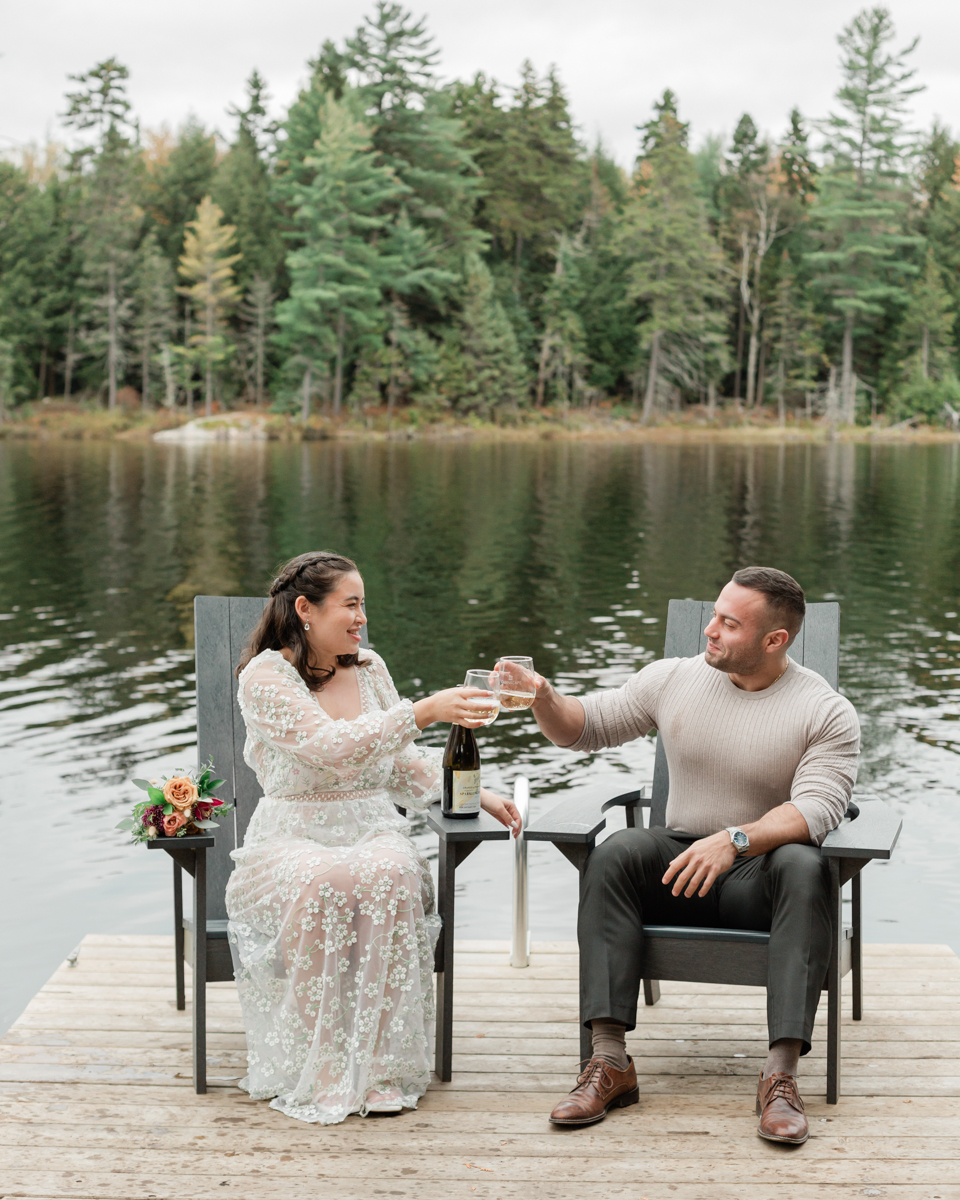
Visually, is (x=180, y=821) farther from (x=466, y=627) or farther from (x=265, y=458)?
(x=265, y=458)

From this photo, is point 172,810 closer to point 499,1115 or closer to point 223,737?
point 223,737

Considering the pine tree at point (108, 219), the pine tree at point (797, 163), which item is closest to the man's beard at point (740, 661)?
the pine tree at point (108, 219)

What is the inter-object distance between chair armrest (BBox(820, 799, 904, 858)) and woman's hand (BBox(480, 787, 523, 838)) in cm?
69

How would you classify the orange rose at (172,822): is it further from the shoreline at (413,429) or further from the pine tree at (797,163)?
the pine tree at (797,163)

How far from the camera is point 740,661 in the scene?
9.95 ft

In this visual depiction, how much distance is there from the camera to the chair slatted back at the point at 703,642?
356 cm

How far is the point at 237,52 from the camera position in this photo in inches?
1967

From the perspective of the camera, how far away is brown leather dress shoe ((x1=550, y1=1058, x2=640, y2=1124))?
266cm

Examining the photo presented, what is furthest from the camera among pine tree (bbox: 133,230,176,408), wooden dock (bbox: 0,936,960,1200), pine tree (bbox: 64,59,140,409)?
pine tree (bbox: 64,59,140,409)

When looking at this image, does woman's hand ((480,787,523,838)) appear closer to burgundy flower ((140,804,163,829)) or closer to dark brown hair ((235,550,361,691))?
dark brown hair ((235,550,361,691))

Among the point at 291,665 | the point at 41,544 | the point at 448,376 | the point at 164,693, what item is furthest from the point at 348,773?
the point at 448,376

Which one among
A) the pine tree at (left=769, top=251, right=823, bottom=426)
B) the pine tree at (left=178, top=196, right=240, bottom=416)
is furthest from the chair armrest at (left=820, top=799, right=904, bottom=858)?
the pine tree at (left=769, top=251, right=823, bottom=426)

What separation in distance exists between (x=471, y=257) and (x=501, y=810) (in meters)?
41.5

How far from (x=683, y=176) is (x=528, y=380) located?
8.86m
